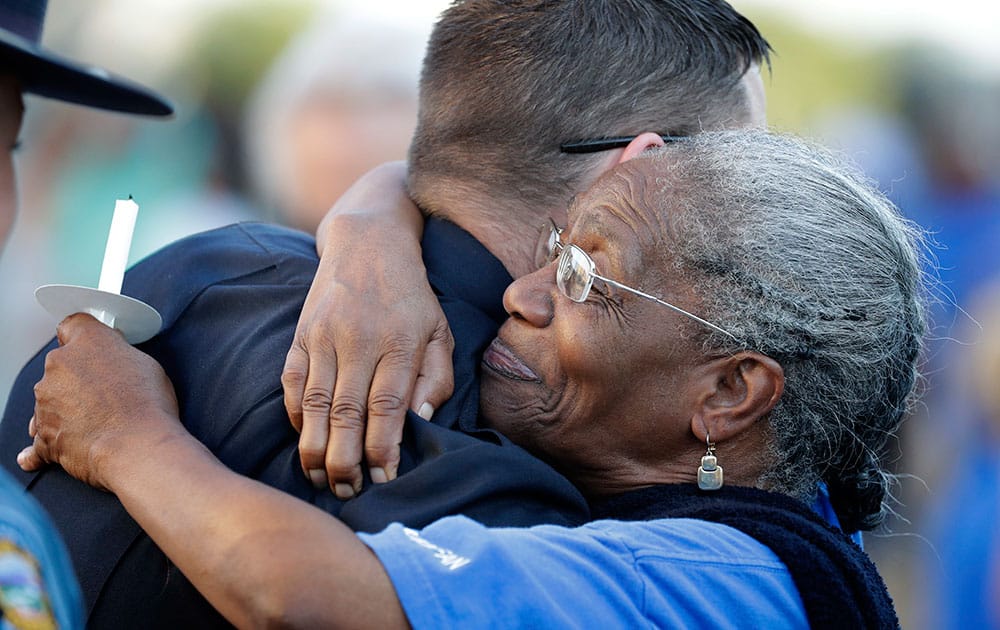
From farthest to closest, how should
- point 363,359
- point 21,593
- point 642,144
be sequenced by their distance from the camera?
point 642,144 → point 363,359 → point 21,593

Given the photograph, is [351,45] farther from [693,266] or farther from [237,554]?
[237,554]

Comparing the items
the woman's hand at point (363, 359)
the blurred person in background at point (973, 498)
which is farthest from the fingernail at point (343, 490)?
the blurred person in background at point (973, 498)

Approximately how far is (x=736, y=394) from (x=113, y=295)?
128 cm

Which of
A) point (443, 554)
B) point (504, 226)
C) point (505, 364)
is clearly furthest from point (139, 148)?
point (443, 554)

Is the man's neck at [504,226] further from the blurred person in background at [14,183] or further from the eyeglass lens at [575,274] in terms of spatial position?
the blurred person in background at [14,183]

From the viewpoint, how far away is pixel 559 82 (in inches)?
108

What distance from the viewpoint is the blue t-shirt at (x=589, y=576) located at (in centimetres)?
184

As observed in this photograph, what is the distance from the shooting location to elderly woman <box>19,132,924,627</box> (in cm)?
193

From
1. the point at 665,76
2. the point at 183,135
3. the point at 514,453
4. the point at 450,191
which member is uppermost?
the point at 665,76

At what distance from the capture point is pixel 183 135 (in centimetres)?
639

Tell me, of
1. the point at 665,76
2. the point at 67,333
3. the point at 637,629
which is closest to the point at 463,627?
the point at 637,629

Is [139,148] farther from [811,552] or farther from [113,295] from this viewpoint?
[811,552]

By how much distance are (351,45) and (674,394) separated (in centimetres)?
313

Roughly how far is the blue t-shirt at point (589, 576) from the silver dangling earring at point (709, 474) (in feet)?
0.81
